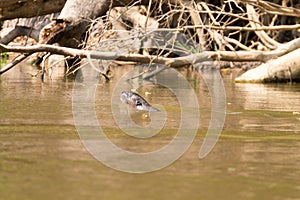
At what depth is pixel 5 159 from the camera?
2500 millimetres

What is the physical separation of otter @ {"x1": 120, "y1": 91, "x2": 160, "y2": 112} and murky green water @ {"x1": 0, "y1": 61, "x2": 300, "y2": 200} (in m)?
0.16

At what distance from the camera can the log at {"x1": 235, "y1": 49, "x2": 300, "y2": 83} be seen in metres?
8.21

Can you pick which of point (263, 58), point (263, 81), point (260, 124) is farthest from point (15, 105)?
point (263, 81)

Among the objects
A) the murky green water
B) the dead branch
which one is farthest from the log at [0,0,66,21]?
the murky green water

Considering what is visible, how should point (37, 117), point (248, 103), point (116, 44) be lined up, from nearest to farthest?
point (37, 117)
point (248, 103)
point (116, 44)

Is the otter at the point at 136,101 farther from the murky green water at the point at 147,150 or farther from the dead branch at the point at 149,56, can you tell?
the dead branch at the point at 149,56

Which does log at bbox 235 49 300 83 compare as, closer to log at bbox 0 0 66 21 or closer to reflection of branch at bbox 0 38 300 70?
reflection of branch at bbox 0 38 300 70

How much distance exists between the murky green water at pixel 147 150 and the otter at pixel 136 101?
0.16 meters

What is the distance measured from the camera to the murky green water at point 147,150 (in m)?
2.07

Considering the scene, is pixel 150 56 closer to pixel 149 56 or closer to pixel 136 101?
pixel 149 56

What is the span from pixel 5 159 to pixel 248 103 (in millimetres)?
3117

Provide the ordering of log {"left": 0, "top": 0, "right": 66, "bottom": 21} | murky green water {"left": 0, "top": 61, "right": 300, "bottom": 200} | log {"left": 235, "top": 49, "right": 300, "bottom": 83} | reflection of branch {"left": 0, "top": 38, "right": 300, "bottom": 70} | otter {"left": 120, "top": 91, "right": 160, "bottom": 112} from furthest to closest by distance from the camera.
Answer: log {"left": 235, "top": 49, "right": 300, "bottom": 83}, log {"left": 0, "top": 0, "right": 66, "bottom": 21}, reflection of branch {"left": 0, "top": 38, "right": 300, "bottom": 70}, otter {"left": 120, "top": 91, "right": 160, "bottom": 112}, murky green water {"left": 0, "top": 61, "right": 300, "bottom": 200}

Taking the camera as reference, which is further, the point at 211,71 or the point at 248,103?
the point at 211,71

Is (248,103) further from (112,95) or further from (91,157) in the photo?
(91,157)
